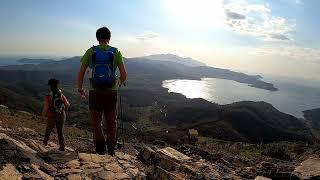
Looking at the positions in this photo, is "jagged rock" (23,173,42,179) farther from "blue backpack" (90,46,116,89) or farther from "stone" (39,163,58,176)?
"blue backpack" (90,46,116,89)

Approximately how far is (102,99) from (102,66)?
2.75 feet

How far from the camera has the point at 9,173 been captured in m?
5.93

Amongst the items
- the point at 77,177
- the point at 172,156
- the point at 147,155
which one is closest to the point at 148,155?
the point at 147,155

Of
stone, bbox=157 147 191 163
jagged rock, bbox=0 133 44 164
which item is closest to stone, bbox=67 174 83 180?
jagged rock, bbox=0 133 44 164

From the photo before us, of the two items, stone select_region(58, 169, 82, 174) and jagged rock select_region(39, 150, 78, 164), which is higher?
stone select_region(58, 169, 82, 174)

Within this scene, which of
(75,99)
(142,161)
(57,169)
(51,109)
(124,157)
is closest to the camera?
(57,169)

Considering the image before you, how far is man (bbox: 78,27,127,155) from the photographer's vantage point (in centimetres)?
781

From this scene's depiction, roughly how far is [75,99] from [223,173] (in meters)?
196

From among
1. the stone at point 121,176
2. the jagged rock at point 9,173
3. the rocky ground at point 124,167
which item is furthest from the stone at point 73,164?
the jagged rock at point 9,173

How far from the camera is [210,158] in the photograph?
11.2 metres

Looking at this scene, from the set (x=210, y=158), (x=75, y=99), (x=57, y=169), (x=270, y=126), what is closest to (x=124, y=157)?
(x=57, y=169)

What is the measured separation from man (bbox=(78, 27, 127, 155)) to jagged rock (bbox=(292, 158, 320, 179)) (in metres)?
4.72

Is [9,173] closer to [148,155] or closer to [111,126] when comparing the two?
[111,126]

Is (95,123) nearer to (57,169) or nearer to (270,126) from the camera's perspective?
(57,169)
